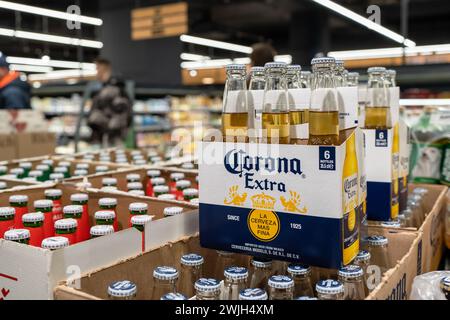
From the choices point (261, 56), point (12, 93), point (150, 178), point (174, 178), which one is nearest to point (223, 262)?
point (174, 178)

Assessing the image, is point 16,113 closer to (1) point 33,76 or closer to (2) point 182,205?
(2) point 182,205

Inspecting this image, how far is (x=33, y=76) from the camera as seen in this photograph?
22.5m

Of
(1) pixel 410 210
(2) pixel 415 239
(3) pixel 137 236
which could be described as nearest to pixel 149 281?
(3) pixel 137 236

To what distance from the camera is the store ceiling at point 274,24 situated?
40.4 ft

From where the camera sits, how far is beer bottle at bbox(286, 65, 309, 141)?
129 cm

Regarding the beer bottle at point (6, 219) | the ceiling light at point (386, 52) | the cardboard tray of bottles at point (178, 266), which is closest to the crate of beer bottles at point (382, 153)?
the cardboard tray of bottles at point (178, 266)

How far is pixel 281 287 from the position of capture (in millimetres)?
1086

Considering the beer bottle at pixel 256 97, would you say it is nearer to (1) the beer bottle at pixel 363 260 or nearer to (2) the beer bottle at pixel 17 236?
(1) the beer bottle at pixel 363 260

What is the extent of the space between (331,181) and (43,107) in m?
9.86

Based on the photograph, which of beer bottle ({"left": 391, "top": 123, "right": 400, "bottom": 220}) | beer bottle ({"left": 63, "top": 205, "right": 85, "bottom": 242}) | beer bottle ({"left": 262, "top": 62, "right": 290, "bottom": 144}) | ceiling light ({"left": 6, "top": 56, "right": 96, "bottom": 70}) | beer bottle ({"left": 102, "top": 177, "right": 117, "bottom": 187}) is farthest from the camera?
ceiling light ({"left": 6, "top": 56, "right": 96, "bottom": 70})

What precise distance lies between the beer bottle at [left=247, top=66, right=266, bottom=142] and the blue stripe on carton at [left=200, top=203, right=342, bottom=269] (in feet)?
0.86

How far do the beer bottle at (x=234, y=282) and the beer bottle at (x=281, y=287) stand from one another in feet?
0.25

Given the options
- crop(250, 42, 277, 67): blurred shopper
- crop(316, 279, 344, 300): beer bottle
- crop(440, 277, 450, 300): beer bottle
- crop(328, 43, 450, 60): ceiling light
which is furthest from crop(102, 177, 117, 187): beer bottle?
crop(328, 43, 450, 60): ceiling light

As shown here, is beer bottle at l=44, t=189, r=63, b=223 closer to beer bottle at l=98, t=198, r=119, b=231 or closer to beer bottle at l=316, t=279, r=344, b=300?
beer bottle at l=98, t=198, r=119, b=231
